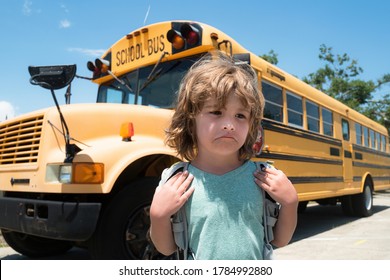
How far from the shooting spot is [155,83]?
3.56 metres

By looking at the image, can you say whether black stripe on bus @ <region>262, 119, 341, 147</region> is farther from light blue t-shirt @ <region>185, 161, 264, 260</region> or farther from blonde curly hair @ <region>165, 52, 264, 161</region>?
light blue t-shirt @ <region>185, 161, 264, 260</region>

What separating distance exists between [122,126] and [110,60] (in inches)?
62.2

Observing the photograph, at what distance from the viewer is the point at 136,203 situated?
266 cm

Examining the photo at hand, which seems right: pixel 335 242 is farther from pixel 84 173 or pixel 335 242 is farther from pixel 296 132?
pixel 84 173

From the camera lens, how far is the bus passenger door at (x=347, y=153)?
6.47 metres

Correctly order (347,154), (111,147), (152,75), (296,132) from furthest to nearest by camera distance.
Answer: (347,154), (296,132), (152,75), (111,147)

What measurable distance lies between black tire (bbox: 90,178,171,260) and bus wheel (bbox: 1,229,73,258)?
1452 millimetres

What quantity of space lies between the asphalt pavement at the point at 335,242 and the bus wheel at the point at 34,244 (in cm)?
11

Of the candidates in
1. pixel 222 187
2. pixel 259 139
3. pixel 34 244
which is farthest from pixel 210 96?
pixel 34 244

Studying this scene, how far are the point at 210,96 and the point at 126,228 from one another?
5.54ft

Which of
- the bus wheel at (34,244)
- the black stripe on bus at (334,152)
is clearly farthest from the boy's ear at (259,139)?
the black stripe on bus at (334,152)

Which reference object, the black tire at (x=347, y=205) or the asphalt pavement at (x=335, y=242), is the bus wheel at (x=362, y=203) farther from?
the asphalt pavement at (x=335, y=242)

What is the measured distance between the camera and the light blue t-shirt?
3.74 ft
